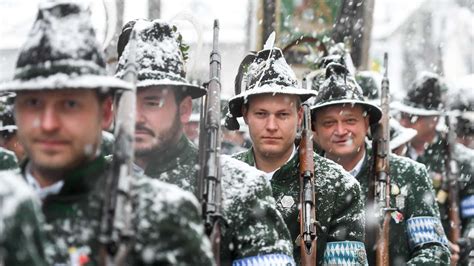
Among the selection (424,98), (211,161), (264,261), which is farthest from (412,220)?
(424,98)

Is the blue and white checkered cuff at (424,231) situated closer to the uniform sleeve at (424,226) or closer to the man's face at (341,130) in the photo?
the uniform sleeve at (424,226)

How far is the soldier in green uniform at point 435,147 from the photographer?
8766mm

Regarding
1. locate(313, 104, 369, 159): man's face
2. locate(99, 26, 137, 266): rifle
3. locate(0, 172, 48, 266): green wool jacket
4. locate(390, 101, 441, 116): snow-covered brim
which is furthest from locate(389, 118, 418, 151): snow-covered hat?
locate(0, 172, 48, 266): green wool jacket

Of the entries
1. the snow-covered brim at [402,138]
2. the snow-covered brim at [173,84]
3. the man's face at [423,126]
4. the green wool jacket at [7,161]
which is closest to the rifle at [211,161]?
the snow-covered brim at [173,84]

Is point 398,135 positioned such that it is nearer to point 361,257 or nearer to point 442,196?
point 442,196

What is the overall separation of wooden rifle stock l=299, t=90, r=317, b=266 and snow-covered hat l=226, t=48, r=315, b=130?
26cm

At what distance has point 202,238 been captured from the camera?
12.0ft

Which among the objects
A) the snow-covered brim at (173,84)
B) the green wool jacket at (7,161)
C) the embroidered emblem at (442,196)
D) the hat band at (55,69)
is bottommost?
the embroidered emblem at (442,196)

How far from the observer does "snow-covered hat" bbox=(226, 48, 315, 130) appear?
6336 millimetres

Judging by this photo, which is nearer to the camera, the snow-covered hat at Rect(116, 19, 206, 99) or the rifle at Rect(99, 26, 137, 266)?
the rifle at Rect(99, 26, 137, 266)

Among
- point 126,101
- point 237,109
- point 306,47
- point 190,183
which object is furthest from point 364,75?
point 126,101

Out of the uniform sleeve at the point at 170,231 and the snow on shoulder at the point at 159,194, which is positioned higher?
the snow on shoulder at the point at 159,194

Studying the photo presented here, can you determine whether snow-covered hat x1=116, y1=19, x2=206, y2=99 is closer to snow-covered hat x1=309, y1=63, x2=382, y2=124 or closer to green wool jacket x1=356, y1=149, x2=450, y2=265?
snow-covered hat x1=309, y1=63, x2=382, y2=124

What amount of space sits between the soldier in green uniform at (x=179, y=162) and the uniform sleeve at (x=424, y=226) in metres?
1.99
